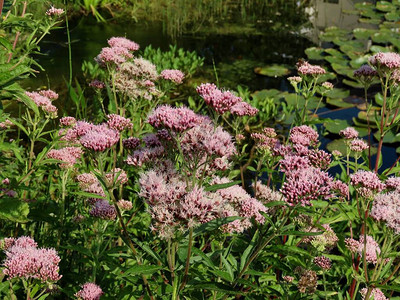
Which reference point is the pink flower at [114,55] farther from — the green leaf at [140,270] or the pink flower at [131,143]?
the green leaf at [140,270]

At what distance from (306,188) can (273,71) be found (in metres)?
5.77

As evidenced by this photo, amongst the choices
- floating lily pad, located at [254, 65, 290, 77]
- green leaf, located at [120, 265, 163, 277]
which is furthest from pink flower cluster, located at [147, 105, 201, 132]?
floating lily pad, located at [254, 65, 290, 77]

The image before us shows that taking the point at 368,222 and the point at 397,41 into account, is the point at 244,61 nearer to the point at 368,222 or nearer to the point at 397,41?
the point at 397,41

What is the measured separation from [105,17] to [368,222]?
28.5ft

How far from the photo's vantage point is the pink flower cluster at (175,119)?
1.72m

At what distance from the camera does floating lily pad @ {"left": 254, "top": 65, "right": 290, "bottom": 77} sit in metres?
7.20

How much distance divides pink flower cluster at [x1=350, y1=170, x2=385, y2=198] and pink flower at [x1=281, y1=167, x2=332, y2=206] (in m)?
0.31

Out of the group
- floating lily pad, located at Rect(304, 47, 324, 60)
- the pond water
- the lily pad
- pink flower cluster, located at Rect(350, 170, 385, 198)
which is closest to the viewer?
pink flower cluster, located at Rect(350, 170, 385, 198)

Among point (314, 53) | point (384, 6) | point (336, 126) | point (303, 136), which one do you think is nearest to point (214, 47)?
point (314, 53)

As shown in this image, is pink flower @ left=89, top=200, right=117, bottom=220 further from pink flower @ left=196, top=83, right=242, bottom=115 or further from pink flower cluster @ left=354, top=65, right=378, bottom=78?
pink flower cluster @ left=354, top=65, right=378, bottom=78

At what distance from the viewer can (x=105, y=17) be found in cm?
965

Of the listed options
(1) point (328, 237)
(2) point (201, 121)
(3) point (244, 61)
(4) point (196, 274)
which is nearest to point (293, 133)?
(1) point (328, 237)

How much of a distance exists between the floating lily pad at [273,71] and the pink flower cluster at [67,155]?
5174 millimetres

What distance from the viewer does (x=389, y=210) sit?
6.18 feet
